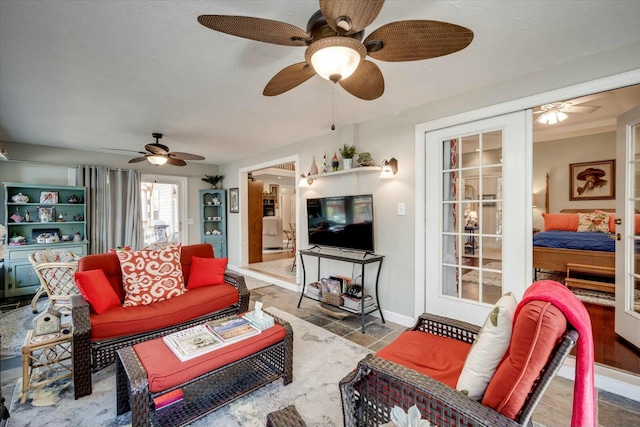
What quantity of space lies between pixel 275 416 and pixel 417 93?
9.04 ft

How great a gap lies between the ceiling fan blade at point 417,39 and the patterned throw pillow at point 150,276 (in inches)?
100

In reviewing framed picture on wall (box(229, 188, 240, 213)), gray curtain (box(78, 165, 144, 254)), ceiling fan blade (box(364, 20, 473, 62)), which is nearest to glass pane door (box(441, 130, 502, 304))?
ceiling fan blade (box(364, 20, 473, 62))

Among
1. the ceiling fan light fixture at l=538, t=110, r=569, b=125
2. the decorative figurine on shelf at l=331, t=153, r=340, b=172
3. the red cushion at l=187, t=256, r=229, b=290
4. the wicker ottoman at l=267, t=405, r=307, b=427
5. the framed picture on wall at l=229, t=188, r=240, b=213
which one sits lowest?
the wicker ottoman at l=267, t=405, r=307, b=427

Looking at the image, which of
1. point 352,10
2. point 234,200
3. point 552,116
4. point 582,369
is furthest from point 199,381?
point 552,116

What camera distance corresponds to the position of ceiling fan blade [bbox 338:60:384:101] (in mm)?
1633

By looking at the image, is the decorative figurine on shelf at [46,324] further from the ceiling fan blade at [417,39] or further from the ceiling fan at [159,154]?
the ceiling fan blade at [417,39]

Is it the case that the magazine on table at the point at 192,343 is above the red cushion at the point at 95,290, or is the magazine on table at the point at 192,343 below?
below

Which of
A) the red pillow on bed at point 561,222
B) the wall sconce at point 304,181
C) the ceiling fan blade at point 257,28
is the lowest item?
the red pillow on bed at point 561,222

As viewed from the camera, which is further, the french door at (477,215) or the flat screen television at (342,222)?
the flat screen television at (342,222)

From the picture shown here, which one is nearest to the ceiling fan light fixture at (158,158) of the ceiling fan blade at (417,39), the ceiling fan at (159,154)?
the ceiling fan at (159,154)

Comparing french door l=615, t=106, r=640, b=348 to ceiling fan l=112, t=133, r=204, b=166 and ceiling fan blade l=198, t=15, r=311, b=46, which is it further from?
ceiling fan l=112, t=133, r=204, b=166

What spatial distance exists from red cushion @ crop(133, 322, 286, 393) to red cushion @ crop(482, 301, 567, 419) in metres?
1.32

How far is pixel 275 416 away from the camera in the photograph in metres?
1.07

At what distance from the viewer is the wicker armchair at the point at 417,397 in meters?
0.93
